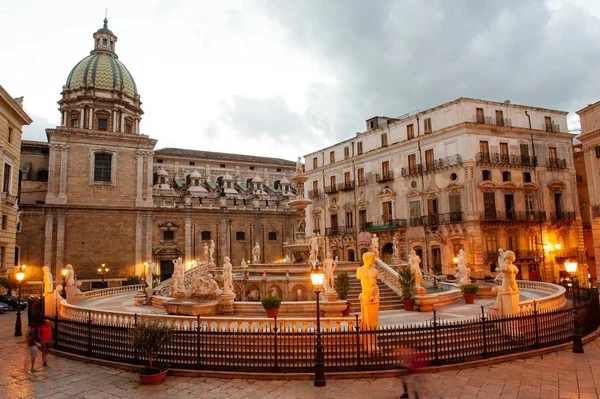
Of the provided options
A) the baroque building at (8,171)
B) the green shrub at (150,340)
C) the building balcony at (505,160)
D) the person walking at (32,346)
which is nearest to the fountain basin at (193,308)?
the person walking at (32,346)

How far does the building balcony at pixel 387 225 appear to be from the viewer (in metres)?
36.5

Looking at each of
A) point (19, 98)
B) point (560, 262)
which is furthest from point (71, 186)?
point (560, 262)

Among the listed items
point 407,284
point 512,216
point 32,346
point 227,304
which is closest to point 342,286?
point 407,284

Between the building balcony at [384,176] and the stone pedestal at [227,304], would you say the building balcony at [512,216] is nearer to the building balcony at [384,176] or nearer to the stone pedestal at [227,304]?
the building balcony at [384,176]

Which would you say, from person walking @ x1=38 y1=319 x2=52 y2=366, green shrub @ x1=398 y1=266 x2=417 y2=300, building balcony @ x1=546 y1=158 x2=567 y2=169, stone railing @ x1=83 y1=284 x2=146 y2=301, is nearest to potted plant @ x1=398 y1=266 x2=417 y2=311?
green shrub @ x1=398 y1=266 x2=417 y2=300

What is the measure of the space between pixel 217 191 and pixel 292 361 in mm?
42922

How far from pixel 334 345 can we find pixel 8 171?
85.7ft

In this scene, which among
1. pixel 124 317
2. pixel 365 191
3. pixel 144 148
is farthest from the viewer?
pixel 144 148

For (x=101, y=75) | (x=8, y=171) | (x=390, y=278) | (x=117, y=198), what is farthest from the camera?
(x=101, y=75)

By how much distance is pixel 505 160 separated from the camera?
33500mm

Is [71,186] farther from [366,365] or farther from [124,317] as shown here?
[366,365]

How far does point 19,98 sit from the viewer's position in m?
30.9

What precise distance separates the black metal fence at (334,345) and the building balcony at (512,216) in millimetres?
21408

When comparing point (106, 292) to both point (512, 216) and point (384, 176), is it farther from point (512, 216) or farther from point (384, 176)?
point (512, 216)
